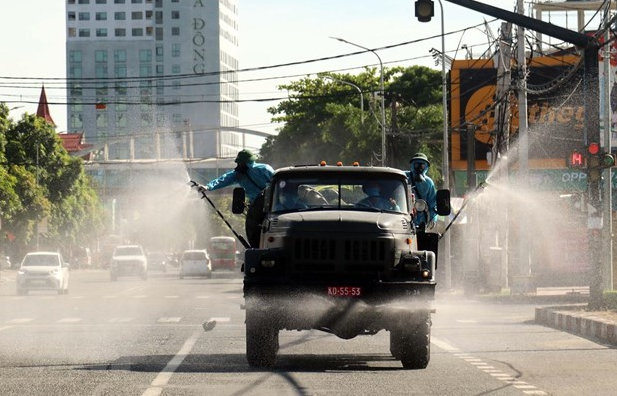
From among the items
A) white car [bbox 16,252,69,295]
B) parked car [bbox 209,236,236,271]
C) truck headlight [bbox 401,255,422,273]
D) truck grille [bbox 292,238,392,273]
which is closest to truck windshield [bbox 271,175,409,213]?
truck grille [bbox 292,238,392,273]

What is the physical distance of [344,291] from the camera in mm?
17438

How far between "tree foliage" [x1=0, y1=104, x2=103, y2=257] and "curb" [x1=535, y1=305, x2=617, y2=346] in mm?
50692

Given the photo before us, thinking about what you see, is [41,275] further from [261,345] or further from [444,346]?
[261,345]

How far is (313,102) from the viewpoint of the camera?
111938 mm

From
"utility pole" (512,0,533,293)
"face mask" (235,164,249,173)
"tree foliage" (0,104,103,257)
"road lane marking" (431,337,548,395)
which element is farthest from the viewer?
"tree foliage" (0,104,103,257)

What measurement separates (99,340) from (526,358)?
7.27 meters

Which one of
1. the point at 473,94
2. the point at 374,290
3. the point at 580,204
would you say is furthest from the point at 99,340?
the point at 473,94

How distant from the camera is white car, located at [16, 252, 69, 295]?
177 ft

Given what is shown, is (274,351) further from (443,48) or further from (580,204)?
(443,48)

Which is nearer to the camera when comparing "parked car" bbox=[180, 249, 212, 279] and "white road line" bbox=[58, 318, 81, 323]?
"white road line" bbox=[58, 318, 81, 323]

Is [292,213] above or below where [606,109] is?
below

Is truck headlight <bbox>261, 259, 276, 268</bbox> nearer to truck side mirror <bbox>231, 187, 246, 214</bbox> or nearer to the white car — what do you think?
truck side mirror <bbox>231, 187, 246, 214</bbox>

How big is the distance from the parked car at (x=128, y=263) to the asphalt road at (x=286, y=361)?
4728 centimetres

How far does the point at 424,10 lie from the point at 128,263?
5650cm
